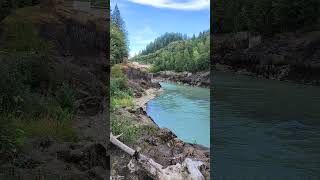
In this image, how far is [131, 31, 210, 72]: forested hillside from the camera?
186 ft

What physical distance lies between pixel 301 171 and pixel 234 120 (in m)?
10.0

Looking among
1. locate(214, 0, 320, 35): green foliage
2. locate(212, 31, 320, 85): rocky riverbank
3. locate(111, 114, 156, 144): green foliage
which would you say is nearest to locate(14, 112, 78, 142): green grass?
locate(111, 114, 156, 144): green foliage

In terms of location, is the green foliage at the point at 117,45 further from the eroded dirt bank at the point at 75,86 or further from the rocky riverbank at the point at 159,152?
the rocky riverbank at the point at 159,152

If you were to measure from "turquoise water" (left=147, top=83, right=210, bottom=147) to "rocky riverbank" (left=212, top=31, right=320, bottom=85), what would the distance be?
28.6 feet

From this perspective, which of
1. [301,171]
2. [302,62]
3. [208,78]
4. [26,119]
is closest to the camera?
[26,119]

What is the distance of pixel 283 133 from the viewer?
20797 millimetres

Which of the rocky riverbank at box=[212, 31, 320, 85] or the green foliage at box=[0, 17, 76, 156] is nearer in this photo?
the green foliage at box=[0, 17, 76, 156]

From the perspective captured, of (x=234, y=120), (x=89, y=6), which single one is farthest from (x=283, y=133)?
(x=89, y=6)

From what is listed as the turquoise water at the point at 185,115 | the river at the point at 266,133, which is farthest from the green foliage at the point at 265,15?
the turquoise water at the point at 185,115

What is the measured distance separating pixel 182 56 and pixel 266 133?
41.6 metres

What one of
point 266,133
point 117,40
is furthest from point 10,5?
point 266,133

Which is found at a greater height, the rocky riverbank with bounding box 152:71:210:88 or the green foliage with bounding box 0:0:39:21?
the green foliage with bounding box 0:0:39:21

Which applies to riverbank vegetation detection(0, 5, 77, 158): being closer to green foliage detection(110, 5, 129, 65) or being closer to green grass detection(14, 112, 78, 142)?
green grass detection(14, 112, 78, 142)

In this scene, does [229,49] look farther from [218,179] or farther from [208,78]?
[218,179]
